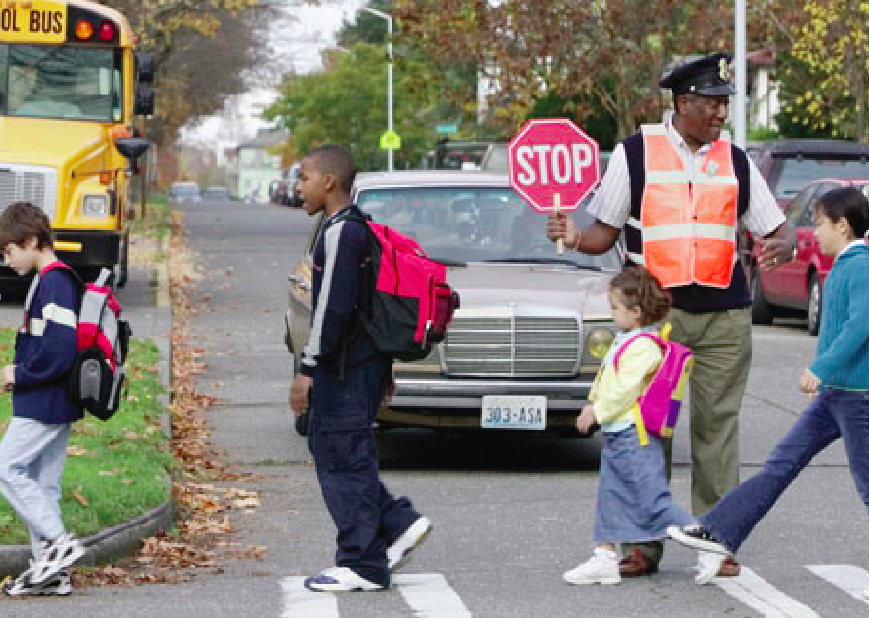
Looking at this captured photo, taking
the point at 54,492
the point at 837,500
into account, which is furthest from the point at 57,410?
the point at 837,500

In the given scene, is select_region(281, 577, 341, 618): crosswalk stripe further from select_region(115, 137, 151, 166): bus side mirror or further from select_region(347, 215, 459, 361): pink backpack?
select_region(115, 137, 151, 166): bus side mirror

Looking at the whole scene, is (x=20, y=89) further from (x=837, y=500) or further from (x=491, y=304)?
(x=837, y=500)

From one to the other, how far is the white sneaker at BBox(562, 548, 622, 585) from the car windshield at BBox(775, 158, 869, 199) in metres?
16.0

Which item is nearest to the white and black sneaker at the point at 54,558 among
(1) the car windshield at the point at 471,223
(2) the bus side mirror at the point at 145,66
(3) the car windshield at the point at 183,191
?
(1) the car windshield at the point at 471,223

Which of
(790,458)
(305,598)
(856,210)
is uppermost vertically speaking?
(856,210)

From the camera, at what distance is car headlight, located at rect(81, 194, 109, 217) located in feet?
66.7

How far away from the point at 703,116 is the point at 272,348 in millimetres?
10553

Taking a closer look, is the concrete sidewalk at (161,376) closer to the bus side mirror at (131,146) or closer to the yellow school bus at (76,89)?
the yellow school bus at (76,89)

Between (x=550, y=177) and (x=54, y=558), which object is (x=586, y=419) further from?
(x=550, y=177)

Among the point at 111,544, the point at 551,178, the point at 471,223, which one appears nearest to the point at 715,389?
the point at 551,178

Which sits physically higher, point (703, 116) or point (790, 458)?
point (703, 116)

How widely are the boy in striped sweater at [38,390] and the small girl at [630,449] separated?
6.70ft

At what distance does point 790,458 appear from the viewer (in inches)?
316

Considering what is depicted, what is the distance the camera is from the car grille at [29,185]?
20203 millimetres
